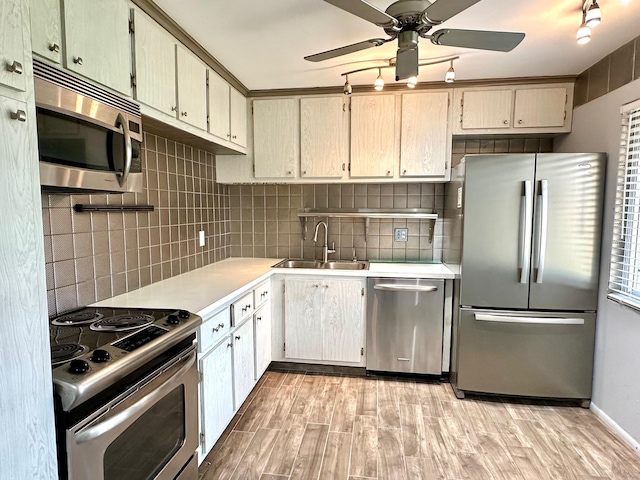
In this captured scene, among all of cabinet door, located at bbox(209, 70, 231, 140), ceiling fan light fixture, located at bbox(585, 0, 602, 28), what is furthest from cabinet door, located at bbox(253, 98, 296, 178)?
ceiling fan light fixture, located at bbox(585, 0, 602, 28)

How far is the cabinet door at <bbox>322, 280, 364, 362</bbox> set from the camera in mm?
2951

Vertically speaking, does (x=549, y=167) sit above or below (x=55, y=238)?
above

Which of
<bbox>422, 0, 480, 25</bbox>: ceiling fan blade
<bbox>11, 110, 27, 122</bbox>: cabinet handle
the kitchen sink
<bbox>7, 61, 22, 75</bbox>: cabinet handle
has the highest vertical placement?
<bbox>422, 0, 480, 25</bbox>: ceiling fan blade

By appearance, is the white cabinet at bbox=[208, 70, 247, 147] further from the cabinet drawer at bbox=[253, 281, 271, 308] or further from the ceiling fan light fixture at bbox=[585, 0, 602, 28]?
the ceiling fan light fixture at bbox=[585, 0, 602, 28]

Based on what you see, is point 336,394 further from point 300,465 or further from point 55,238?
point 55,238

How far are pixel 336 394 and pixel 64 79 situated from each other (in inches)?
97.6

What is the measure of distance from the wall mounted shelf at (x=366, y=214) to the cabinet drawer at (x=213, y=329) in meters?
1.50

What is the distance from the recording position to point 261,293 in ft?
9.00

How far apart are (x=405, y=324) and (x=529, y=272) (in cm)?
97

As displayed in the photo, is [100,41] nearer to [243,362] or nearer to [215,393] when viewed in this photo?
[215,393]

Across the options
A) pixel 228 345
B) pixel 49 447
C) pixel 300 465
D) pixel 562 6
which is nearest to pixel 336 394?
pixel 300 465

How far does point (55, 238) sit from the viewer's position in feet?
5.45

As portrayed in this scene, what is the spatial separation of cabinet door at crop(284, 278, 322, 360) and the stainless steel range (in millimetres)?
1360

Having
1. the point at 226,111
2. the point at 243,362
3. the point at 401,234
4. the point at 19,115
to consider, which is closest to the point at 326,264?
the point at 401,234
